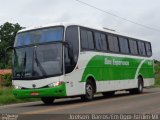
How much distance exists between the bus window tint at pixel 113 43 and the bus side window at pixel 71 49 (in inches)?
164

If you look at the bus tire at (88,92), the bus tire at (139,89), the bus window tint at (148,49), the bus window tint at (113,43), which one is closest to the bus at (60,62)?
the bus tire at (88,92)

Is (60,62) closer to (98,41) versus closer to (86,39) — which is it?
(86,39)

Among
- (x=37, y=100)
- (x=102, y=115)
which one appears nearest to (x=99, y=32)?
(x=37, y=100)

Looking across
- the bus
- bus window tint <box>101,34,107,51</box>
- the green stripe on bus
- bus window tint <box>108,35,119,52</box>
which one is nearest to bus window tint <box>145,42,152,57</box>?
the green stripe on bus

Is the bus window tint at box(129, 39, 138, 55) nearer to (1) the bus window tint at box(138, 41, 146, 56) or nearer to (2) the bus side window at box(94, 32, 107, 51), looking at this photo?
(1) the bus window tint at box(138, 41, 146, 56)

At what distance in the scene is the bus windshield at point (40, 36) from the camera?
1989 centimetres

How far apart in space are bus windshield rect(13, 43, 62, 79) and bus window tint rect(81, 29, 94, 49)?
1.80 meters

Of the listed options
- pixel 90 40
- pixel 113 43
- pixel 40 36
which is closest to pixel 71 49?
pixel 40 36

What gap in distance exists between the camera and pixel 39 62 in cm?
1958

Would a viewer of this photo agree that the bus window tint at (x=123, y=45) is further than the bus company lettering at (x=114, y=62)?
Yes

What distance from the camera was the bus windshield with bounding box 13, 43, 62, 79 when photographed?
19422 mm

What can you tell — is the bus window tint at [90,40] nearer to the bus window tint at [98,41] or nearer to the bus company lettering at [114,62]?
the bus window tint at [98,41]

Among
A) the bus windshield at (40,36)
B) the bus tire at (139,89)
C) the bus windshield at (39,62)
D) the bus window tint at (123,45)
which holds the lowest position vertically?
the bus tire at (139,89)

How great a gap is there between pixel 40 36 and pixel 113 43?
5784 mm
